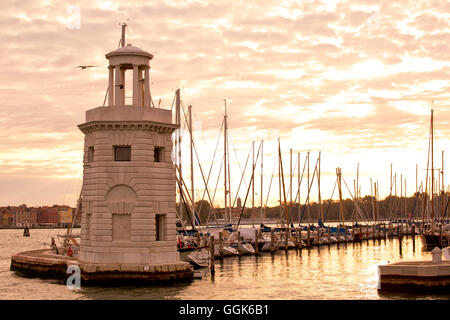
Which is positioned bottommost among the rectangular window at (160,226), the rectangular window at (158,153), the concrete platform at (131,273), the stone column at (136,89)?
the concrete platform at (131,273)

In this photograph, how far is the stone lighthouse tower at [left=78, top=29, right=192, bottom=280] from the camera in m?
36.3

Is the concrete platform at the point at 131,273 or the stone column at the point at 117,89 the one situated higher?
the stone column at the point at 117,89

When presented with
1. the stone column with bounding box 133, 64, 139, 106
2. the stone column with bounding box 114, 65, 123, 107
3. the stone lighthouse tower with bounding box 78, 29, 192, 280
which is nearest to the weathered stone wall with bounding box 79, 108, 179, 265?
the stone lighthouse tower with bounding box 78, 29, 192, 280

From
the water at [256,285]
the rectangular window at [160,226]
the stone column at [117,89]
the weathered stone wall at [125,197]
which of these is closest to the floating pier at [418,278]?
the water at [256,285]

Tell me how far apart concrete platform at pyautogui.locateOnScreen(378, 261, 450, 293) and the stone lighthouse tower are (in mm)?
12749

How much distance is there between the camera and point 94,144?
37219 millimetres

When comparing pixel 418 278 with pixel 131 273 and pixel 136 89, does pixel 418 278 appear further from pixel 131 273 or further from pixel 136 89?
pixel 136 89

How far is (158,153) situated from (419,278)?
1742cm

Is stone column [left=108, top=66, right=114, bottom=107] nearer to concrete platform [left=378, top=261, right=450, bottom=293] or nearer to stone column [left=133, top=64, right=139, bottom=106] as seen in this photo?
stone column [left=133, top=64, right=139, bottom=106]

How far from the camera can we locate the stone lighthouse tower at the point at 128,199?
36281mm

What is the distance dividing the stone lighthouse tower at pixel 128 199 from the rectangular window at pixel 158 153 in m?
0.54

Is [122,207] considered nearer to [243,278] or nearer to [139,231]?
[139,231]

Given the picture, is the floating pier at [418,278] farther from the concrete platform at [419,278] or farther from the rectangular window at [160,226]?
the rectangular window at [160,226]
